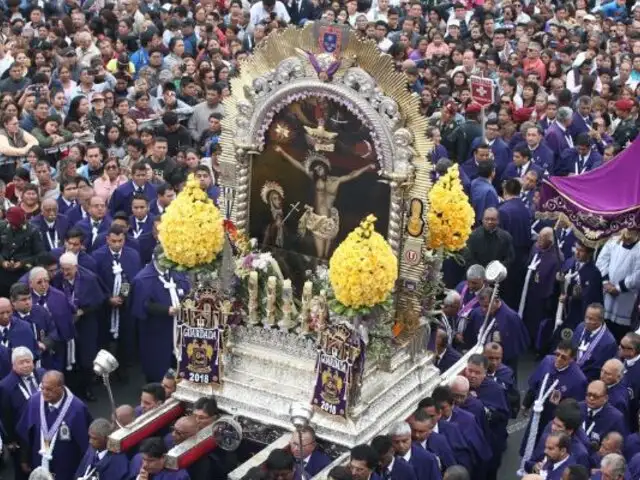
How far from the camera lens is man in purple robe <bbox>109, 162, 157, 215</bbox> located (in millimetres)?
19125

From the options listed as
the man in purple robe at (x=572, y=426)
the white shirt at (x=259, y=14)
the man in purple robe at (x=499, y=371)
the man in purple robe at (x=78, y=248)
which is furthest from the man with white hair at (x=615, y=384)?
the white shirt at (x=259, y=14)

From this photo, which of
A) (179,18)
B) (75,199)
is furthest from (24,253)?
(179,18)

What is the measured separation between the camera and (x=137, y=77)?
24734 mm

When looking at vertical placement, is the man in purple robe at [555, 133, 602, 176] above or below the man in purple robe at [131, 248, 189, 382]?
above

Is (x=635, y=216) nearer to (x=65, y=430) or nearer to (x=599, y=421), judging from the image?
(x=599, y=421)

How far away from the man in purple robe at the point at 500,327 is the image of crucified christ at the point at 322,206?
8.67 ft

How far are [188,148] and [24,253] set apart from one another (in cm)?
421

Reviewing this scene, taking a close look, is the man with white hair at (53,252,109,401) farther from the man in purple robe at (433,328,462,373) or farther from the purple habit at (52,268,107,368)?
the man in purple robe at (433,328,462,373)

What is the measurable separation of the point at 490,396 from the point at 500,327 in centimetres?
157

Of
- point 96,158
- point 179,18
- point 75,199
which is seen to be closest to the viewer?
point 75,199

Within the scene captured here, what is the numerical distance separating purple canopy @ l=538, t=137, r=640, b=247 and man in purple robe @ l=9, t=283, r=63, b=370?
20.2ft

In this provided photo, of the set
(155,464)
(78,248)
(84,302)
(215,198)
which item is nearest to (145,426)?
(155,464)

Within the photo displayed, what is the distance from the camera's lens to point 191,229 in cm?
Answer: 1384

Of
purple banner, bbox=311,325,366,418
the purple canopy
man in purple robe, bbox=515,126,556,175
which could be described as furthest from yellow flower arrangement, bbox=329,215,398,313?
man in purple robe, bbox=515,126,556,175
